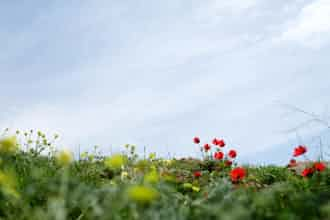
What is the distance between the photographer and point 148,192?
5.01ft

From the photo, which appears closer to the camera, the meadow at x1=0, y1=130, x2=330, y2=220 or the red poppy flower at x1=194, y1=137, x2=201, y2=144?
the meadow at x1=0, y1=130, x2=330, y2=220

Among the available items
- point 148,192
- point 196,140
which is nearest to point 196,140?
point 196,140

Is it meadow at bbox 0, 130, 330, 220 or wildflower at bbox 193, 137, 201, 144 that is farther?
wildflower at bbox 193, 137, 201, 144

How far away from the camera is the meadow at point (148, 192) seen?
5.83 ft

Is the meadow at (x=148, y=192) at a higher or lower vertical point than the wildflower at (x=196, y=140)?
lower

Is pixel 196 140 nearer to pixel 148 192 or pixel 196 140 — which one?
pixel 196 140

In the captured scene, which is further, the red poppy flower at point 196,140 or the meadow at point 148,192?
the red poppy flower at point 196,140

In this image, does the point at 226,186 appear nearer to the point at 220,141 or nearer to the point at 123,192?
the point at 123,192

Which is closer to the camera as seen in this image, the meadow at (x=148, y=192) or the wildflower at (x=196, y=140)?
the meadow at (x=148, y=192)

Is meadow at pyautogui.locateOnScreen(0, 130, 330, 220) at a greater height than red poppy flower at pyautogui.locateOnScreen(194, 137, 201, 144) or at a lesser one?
lesser

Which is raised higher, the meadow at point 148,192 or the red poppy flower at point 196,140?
the red poppy flower at point 196,140

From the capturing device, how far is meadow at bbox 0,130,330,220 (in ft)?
5.83

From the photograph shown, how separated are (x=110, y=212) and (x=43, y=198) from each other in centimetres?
226

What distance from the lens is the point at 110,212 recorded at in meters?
1.68
